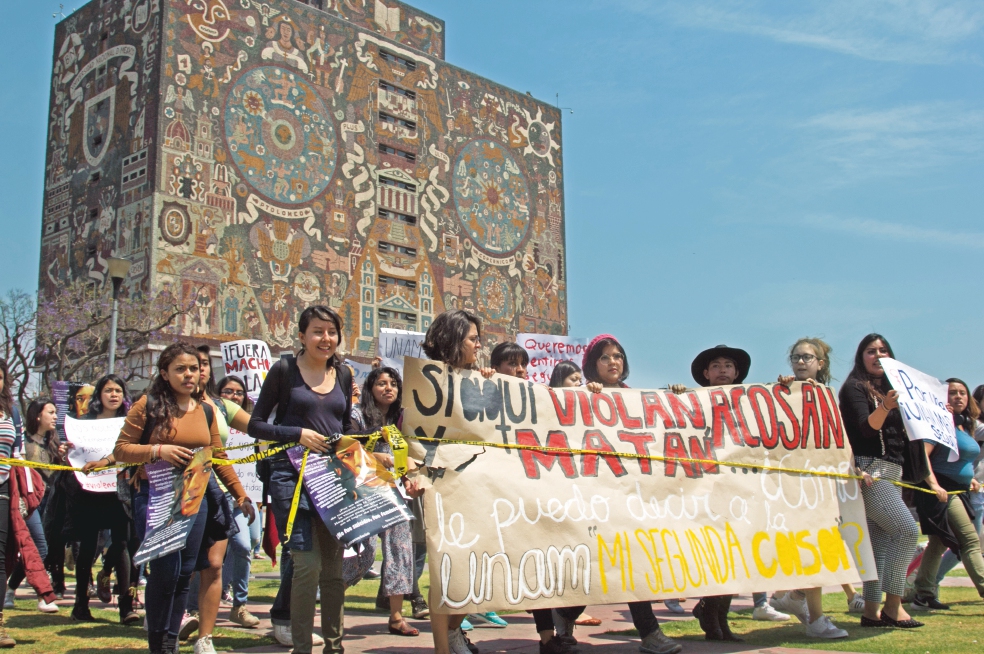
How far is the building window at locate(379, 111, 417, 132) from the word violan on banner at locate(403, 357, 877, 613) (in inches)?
1213

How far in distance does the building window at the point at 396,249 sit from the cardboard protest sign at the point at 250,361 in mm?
22202

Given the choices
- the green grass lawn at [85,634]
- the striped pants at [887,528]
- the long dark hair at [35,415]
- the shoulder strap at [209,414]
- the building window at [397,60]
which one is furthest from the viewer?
the building window at [397,60]

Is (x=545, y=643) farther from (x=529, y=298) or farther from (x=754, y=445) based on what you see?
(x=529, y=298)

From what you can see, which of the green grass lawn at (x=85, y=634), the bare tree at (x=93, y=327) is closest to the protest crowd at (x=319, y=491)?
the green grass lawn at (x=85, y=634)

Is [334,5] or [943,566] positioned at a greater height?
[334,5]

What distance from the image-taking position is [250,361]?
1152 cm

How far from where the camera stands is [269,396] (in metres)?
4.55

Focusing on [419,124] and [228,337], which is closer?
[228,337]

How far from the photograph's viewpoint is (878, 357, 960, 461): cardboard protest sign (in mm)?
5787

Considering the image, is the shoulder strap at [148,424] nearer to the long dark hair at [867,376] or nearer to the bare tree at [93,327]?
the long dark hair at [867,376]

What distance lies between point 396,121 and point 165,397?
31.7m

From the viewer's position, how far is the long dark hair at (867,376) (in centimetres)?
608

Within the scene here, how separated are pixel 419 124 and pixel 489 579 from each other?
108 ft

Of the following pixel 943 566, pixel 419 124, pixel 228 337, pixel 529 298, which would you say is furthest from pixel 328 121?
pixel 943 566
